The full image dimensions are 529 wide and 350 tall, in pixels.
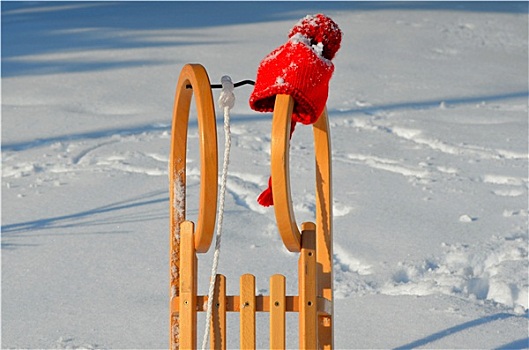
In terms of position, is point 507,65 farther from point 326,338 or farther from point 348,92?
point 326,338

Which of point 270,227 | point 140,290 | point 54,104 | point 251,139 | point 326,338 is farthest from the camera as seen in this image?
point 54,104

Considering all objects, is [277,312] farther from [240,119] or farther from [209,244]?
[240,119]

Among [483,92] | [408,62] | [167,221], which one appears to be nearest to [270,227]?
[167,221]

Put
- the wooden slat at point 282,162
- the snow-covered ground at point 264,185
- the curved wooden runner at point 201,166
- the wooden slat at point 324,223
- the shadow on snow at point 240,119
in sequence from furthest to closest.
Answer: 1. the shadow on snow at point 240,119
2. the snow-covered ground at point 264,185
3. the wooden slat at point 324,223
4. the curved wooden runner at point 201,166
5. the wooden slat at point 282,162

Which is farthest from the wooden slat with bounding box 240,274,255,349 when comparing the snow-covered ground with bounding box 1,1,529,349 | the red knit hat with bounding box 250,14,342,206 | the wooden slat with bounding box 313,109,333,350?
the snow-covered ground with bounding box 1,1,529,349

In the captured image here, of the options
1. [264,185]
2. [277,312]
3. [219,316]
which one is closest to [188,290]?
[219,316]

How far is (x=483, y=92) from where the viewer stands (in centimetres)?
788

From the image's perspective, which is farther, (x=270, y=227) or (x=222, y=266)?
(x=270, y=227)

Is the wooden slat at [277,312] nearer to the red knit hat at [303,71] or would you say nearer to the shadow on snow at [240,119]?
the red knit hat at [303,71]

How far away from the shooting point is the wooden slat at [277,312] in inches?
97.8

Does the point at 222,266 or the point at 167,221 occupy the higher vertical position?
the point at 167,221

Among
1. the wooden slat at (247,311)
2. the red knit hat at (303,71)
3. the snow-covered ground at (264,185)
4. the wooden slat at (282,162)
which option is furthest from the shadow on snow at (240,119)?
the wooden slat at (282,162)

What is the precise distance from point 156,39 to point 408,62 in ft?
9.58

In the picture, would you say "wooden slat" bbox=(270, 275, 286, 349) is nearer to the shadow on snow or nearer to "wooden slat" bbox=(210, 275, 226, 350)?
"wooden slat" bbox=(210, 275, 226, 350)
